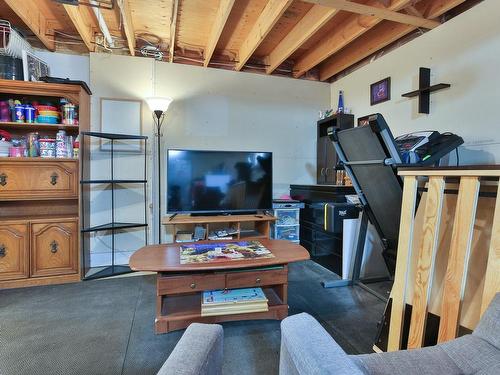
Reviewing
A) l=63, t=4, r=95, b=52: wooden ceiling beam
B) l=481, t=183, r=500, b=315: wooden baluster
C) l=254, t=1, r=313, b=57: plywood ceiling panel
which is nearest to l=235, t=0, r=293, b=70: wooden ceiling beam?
l=254, t=1, r=313, b=57: plywood ceiling panel

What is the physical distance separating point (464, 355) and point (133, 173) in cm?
320

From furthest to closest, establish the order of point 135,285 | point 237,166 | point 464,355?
1. point 237,166
2. point 135,285
3. point 464,355

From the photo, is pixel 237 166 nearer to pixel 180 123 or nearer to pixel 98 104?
pixel 180 123

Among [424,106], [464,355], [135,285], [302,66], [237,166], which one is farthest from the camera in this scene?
[302,66]

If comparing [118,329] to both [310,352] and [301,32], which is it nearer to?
[310,352]

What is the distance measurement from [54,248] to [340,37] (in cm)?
364

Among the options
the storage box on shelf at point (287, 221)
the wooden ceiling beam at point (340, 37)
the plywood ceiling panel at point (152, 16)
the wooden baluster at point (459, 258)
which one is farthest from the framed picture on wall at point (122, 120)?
the wooden baluster at point (459, 258)

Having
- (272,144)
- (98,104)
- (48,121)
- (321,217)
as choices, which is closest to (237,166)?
(272,144)

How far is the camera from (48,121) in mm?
2742

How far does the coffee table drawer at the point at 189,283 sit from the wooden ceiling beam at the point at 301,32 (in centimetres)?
232

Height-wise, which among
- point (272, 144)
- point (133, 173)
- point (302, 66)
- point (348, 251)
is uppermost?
point (302, 66)

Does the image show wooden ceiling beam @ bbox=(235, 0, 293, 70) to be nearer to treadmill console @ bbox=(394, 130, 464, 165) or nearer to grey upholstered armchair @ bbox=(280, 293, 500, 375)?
treadmill console @ bbox=(394, 130, 464, 165)

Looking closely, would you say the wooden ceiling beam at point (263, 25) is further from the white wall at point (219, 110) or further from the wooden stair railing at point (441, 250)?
the wooden stair railing at point (441, 250)

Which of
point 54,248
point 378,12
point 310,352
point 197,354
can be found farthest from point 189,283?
point 378,12
